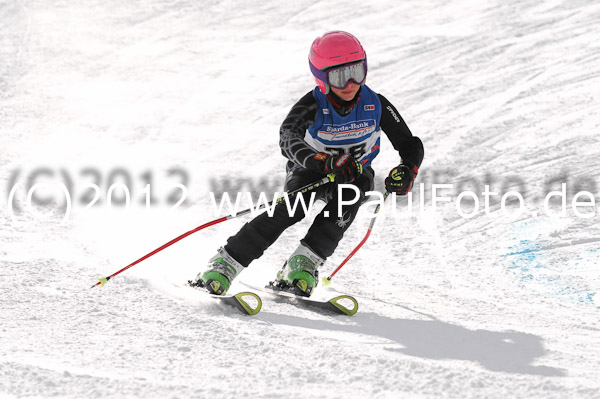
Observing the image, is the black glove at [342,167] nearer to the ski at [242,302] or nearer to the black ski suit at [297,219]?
the black ski suit at [297,219]

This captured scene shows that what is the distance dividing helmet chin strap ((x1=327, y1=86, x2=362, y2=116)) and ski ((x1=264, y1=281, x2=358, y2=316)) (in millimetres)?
1118

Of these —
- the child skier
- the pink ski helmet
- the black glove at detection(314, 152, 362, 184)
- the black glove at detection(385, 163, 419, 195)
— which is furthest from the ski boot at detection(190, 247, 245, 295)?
the pink ski helmet

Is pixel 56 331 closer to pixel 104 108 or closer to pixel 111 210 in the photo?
pixel 111 210

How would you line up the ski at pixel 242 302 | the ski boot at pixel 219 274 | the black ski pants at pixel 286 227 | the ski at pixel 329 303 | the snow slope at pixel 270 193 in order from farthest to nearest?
the black ski pants at pixel 286 227, the ski boot at pixel 219 274, the ski at pixel 329 303, the ski at pixel 242 302, the snow slope at pixel 270 193

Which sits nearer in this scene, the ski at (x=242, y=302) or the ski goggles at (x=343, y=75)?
the ski at (x=242, y=302)

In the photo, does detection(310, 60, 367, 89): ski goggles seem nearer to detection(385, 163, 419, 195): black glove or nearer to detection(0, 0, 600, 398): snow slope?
detection(385, 163, 419, 195): black glove

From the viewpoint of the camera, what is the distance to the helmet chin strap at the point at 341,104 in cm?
452

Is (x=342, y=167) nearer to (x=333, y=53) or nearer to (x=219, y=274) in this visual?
(x=333, y=53)

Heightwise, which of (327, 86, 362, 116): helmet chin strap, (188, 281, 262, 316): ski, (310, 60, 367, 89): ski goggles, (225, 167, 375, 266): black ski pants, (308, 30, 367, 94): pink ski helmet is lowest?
(188, 281, 262, 316): ski

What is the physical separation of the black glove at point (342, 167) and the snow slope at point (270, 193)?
0.80m

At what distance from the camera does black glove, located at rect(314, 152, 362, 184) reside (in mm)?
4133

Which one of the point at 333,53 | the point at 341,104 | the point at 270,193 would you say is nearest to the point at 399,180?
the point at 341,104

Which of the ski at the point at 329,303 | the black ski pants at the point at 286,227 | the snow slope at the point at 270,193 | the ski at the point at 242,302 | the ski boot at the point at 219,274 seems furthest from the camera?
the black ski pants at the point at 286,227

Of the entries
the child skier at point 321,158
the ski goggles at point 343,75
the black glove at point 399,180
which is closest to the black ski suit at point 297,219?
the child skier at point 321,158
